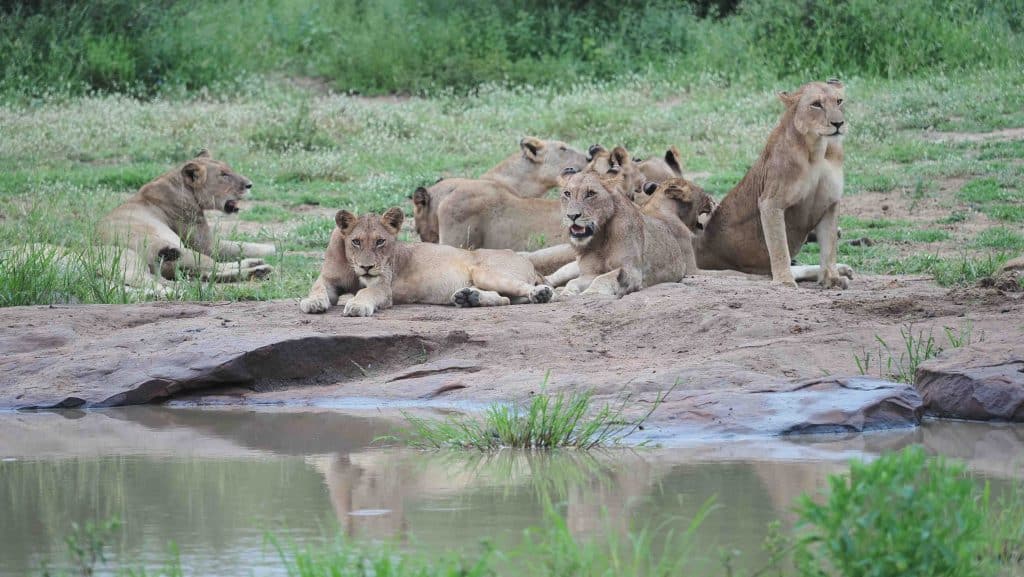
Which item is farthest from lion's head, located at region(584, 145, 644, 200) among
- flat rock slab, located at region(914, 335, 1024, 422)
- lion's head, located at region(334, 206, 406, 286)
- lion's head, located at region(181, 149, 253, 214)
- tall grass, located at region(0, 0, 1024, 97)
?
tall grass, located at region(0, 0, 1024, 97)

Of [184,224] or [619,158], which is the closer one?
[619,158]

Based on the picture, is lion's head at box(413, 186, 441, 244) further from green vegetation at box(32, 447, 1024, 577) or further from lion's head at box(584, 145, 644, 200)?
green vegetation at box(32, 447, 1024, 577)

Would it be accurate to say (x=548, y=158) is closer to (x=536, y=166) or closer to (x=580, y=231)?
(x=536, y=166)

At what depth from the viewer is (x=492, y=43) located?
23000 mm

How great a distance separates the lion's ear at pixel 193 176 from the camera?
42.4 feet

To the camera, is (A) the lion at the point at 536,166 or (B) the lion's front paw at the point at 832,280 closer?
(B) the lion's front paw at the point at 832,280

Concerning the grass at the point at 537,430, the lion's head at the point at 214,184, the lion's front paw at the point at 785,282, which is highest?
the lion's head at the point at 214,184

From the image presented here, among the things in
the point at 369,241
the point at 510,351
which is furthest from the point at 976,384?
the point at 369,241

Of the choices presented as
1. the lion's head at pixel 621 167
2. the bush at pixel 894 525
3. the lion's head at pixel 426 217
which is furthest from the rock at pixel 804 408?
the lion's head at pixel 426 217

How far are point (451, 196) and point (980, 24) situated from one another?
10.9m

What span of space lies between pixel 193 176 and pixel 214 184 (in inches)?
7.3

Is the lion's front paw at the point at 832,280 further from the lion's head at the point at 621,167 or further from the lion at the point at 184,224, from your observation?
the lion at the point at 184,224

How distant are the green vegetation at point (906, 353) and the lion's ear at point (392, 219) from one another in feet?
11.0

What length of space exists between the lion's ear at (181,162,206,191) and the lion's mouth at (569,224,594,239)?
3942mm
